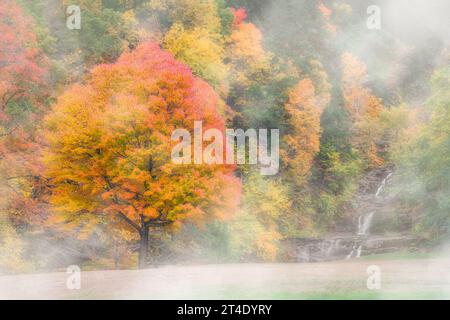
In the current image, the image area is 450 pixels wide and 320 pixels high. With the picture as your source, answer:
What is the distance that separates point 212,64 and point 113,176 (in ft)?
42.2

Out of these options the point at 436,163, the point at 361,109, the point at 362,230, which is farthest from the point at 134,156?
the point at 361,109

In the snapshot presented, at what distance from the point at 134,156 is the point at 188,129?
9.33 ft

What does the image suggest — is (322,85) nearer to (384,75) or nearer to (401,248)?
(401,248)

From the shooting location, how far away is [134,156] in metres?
35.0

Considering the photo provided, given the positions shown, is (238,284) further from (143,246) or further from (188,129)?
(188,129)

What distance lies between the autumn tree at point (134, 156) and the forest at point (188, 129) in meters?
0.07

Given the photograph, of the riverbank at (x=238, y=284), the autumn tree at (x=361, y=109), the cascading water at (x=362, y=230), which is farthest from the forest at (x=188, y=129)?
the riverbank at (x=238, y=284)

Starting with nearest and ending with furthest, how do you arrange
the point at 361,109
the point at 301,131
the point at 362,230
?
the point at 301,131, the point at 362,230, the point at 361,109

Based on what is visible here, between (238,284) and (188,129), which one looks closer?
(238,284)

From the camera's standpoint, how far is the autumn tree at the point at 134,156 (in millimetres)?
35188

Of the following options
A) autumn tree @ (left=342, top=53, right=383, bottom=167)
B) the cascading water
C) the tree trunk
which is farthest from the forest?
the cascading water

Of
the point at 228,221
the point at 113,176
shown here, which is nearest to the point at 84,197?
the point at 113,176
